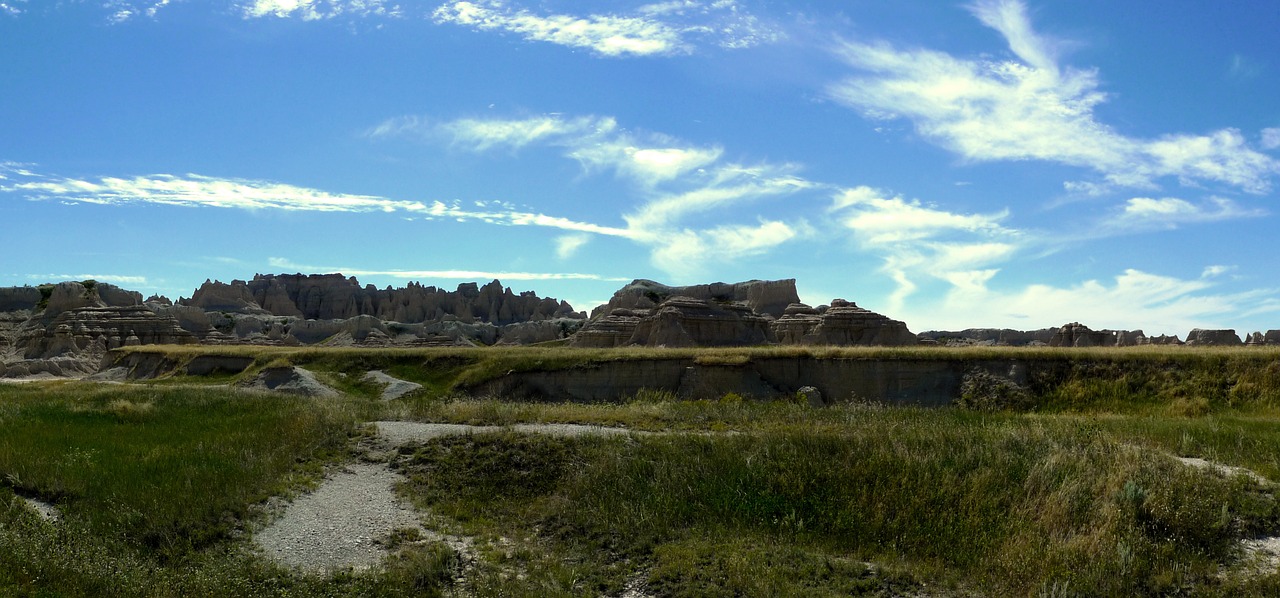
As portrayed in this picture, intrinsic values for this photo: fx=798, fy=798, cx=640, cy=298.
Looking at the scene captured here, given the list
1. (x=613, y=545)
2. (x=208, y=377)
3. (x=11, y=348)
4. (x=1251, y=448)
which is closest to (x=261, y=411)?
(x=613, y=545)

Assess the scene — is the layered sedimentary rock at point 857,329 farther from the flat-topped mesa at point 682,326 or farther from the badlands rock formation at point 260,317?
the badlands rock formation at point 260,317

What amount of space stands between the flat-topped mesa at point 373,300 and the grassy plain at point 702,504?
339 feet

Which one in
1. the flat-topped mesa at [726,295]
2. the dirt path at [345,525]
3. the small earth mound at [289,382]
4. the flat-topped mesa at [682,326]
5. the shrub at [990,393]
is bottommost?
the dirt path at [345,525]

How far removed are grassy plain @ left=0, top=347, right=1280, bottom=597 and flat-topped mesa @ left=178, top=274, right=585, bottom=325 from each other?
10329cm

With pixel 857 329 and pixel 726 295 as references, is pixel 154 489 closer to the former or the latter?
pixel 857 329

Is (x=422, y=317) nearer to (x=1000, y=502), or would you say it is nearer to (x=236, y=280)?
(x=236, y=280)

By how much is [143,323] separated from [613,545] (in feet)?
235

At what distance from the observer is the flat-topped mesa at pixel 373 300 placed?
11819 centimetres

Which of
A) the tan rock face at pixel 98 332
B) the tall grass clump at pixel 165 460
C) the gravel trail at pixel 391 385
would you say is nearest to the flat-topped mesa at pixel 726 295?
the gravel trail at pixel 391 385

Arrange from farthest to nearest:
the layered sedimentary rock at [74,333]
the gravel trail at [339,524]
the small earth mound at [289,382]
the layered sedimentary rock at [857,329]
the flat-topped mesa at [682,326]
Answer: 1. the layered sedimentary rock at [74,333]
2. the flat-topped mesa at [682,326]
3. the layered sedimentary rock at [857,329]
4. the small earth mound at [289,382]
5. the gravel trail at [339,524]

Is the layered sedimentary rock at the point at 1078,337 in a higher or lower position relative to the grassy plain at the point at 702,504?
higher

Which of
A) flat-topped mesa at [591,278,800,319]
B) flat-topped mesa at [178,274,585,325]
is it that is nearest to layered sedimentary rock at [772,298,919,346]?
flat-topped mesa at [591,278,800,319]

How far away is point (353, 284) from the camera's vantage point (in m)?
133

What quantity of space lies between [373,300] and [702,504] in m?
122
